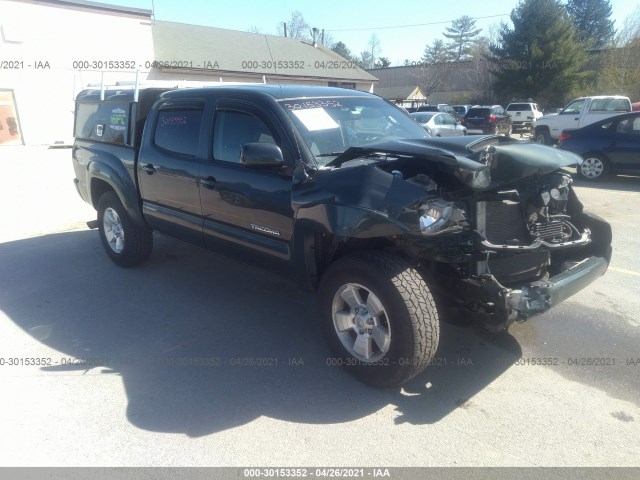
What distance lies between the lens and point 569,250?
13.1 feet

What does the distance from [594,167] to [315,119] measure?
9.76 m

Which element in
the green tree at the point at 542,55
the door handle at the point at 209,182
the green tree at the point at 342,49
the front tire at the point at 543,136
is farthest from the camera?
the green tree at the point at 342,49

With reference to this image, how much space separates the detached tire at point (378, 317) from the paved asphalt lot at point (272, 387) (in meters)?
0.21

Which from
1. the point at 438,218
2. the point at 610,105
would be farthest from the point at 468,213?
the point at 610,105

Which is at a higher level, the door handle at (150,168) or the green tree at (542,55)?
the green tree at (542,55)

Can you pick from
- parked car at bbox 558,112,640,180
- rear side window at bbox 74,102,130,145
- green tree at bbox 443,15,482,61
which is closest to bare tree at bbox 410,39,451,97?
green tree at bbox 443,15,482,61

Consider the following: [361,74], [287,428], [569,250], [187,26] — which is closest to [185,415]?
[287,428]

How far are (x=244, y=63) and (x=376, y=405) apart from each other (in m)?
26.6

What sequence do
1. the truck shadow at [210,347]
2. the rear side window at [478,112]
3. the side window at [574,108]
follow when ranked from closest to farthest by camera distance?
the truck shadow at [210,347], the side window at [574,108], the rear side window at [478,112]

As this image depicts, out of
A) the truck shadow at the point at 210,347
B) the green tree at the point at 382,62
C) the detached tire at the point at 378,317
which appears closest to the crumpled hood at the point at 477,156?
the detached tire at the point at 378,317

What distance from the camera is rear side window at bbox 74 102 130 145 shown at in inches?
219

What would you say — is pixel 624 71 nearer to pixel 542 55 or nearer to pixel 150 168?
pixel 542 55

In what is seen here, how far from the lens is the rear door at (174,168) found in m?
4.60

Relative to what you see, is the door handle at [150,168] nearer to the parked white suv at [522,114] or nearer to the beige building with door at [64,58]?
the beige building with door at [64,58]
